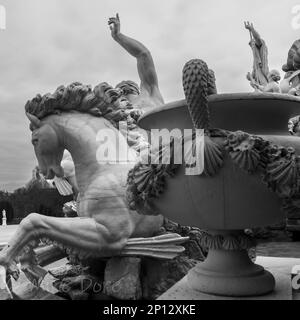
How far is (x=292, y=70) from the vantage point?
30.1 ft

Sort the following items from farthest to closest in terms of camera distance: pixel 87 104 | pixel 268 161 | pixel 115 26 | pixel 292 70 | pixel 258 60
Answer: pixel 258 60 → pixel 292 70 → pixel 115 26 → pixel 87 104 → pixel 268 161

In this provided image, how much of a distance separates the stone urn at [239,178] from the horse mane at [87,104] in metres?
1.27

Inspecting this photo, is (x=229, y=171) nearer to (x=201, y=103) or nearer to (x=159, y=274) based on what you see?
(x=201, y=103)

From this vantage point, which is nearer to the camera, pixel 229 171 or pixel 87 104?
pixel 229 171

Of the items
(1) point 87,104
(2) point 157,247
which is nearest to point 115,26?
(1) point 87,104

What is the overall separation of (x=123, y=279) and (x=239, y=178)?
4.91ft

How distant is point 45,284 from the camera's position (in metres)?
3.20

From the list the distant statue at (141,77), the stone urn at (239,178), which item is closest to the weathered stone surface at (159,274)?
the stone urn at (239,178)

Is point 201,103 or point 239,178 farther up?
point 201,103

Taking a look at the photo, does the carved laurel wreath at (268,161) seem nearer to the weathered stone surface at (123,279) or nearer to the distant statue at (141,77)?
the weathered stone surface at (123,279)

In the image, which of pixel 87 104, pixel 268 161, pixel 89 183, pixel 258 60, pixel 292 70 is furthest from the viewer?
pixel 258 60

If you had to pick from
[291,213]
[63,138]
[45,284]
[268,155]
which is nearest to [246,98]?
[268,155]

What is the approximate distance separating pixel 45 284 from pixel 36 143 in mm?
1103

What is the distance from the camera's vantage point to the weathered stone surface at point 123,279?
276 centimetres
